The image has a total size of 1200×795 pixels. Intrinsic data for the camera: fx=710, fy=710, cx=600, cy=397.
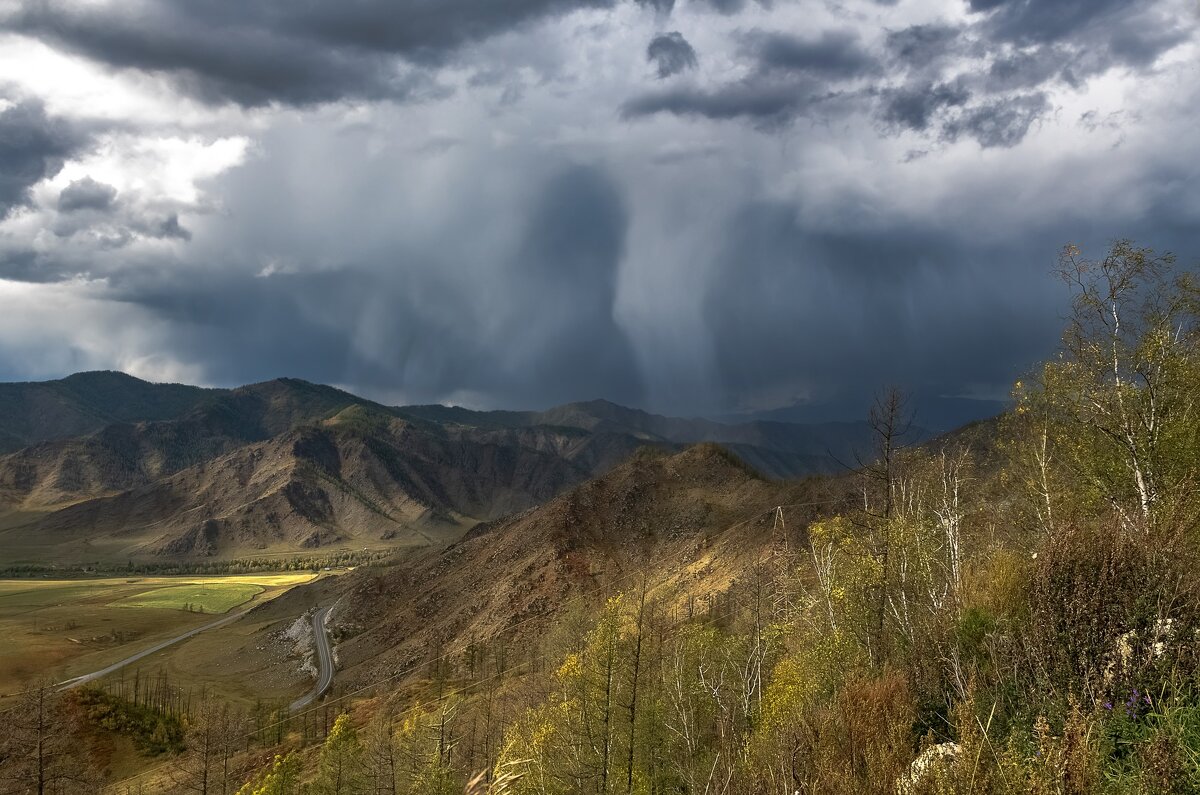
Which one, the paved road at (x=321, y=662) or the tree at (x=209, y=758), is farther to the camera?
the paved road at (x=321, y=662)

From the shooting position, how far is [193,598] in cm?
18225

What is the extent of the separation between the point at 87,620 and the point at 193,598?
38.3 meters

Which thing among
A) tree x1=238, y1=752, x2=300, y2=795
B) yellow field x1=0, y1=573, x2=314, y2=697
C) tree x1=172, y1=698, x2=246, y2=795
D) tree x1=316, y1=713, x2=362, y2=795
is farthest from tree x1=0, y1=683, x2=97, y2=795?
yellow field x1=0, y1=573, x2=314, y2=697

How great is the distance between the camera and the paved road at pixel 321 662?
94500mm

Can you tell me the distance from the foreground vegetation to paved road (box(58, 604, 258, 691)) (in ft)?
225

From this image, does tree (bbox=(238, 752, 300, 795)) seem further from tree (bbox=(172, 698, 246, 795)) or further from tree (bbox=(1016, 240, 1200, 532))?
tree (bbox=(1016, 240, 1200, 532))

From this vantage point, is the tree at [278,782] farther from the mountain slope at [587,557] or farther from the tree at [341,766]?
the mountain slope at [587,557]

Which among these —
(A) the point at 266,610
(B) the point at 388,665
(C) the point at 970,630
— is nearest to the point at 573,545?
(B) the point at 388,665

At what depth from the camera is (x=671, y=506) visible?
11525cm

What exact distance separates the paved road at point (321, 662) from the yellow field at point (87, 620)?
1186 inches

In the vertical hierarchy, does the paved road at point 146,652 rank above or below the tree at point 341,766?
below

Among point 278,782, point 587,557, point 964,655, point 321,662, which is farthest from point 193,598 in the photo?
point 964,655

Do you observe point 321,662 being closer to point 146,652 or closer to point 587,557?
point 587,557

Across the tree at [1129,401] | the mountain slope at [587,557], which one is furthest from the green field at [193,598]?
the tree at [1129,401]
